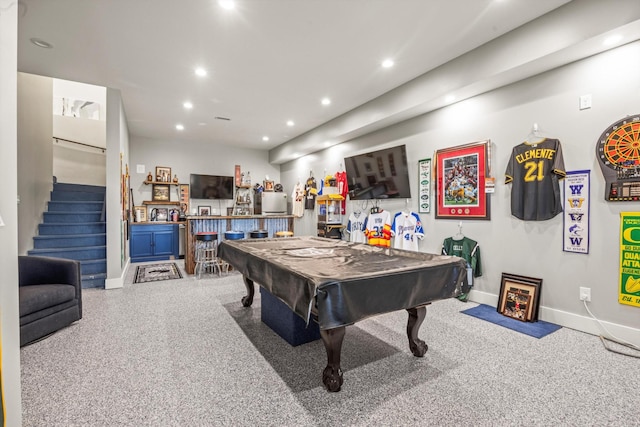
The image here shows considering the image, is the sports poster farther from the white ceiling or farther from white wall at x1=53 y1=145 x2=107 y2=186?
white wall at x1=53 y1=145 x2=107 y2=186

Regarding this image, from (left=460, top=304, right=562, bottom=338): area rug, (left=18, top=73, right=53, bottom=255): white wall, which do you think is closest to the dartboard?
(left=460, top=304, right=562, bottom=338): area rug

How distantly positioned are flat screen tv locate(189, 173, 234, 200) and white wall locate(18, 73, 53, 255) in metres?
2.71

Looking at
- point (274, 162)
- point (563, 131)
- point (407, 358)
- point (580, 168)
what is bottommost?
point (407, 358)

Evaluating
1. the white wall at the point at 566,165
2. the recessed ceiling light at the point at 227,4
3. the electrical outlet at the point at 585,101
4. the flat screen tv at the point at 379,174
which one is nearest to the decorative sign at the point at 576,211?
the white wall at the point at 566,165

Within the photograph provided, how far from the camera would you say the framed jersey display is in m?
2.50

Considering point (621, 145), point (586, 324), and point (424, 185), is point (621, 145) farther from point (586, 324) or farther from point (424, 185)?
point (424, 185)

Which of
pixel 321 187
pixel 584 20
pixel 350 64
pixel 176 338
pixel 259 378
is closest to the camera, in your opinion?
pixel 259 378

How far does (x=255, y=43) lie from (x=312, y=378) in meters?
3.22

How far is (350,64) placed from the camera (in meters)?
3.58

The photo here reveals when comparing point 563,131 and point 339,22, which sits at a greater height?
point 339,22

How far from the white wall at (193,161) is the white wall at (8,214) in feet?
21.3

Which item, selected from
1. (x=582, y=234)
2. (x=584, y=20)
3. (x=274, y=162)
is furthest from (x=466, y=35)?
(x=274, y=162)

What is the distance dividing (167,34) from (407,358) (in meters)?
3.75

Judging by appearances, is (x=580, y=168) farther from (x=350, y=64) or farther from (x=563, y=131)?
(x=350, y=64)
